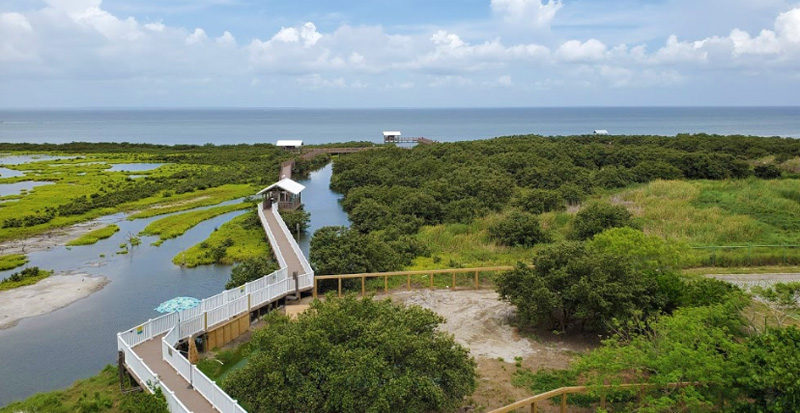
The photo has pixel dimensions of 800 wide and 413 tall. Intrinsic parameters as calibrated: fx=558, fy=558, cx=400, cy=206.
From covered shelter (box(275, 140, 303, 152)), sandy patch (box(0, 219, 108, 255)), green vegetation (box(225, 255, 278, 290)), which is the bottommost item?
sandy patch (box(0, 219, 108, 255))

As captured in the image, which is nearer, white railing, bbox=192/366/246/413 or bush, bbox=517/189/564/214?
white railing, bbox=192/366/246/413

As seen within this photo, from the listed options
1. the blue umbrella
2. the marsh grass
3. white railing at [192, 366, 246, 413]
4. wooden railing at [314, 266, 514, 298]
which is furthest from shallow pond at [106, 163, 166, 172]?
white railing at [192, 366, 246, 413]

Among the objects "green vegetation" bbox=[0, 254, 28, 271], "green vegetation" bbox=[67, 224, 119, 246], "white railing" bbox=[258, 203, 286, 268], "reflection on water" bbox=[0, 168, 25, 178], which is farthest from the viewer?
"reflection on water" bbox=[0, 168, 25, 178]

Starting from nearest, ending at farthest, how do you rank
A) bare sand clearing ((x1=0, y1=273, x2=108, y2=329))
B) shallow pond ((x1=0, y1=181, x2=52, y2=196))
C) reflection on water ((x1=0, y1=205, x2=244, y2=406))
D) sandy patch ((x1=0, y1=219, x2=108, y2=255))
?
1. reflection on water ((x1=0, y1=205, x2=244, y2=406))
2. bare sand clearing ((x1=0, y1=273, x2=108, y2=329))
3. sandy patch ((x1=0, y1=219, x2=108, y2=255))
4. shallow pond ((x1=0, y1=181, x2=52, y2=196))

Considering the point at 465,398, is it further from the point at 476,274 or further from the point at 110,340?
the point at 110,340

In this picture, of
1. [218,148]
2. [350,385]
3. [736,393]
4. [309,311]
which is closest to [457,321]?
[309,311]

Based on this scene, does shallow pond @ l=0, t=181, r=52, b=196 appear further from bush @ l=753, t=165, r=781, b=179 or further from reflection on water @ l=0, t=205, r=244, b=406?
bush @ l=753, t=165, r=781, b=179

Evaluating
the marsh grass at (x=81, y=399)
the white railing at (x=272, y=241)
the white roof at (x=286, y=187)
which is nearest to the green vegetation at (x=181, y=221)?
the white roof at (x=286, y=187)
